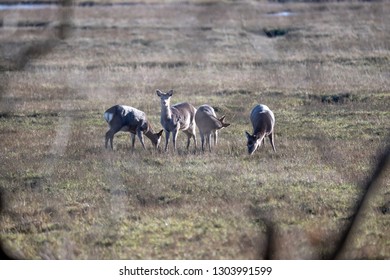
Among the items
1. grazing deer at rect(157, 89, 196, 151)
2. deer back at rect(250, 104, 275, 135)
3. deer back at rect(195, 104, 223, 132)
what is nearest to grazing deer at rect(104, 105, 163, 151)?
A: grazing deer at rect(157, 89, 196, 151)

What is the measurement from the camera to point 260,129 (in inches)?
561

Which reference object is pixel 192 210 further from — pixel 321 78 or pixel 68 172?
pixel 321 78

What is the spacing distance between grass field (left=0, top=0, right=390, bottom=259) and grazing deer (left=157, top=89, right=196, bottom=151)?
597mm

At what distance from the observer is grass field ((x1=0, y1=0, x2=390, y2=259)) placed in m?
8.94

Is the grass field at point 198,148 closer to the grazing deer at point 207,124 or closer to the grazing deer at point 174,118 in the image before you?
the grazing deer at point 207,124

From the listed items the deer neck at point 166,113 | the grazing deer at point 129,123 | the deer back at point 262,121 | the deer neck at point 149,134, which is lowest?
the deer neck at point 149,134

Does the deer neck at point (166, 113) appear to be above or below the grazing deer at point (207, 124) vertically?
above

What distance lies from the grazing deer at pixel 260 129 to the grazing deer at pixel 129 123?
1975 mm

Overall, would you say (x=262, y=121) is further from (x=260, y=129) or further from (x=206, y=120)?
(x=206, y=120)

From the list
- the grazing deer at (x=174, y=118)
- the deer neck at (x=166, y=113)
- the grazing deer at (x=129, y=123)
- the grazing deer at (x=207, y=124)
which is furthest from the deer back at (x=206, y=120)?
the grazing deer at (x=129, y=123)

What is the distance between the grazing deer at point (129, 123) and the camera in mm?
15086

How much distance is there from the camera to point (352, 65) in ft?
81.4

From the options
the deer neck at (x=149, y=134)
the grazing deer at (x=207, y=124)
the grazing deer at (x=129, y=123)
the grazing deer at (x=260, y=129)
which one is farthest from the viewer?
the deer neck at (x=149, y=134)

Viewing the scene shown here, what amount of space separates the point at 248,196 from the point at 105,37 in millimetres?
21621
